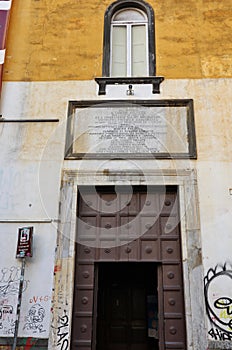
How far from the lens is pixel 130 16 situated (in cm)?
914

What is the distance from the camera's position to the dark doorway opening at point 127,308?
8.39 m

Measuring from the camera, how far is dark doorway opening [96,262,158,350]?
8.39 m

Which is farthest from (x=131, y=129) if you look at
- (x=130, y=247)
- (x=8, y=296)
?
(x=8, y=296)

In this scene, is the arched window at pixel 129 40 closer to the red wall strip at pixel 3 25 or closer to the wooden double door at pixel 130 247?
the red wall strip at pixel 3 25

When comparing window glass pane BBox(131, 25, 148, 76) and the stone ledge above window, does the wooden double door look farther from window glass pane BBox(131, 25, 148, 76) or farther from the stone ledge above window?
window glass pane BBox(131, 25, 148, 76)

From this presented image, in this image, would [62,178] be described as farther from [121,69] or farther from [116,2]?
[116,2]

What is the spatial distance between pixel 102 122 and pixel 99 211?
1.83 metres

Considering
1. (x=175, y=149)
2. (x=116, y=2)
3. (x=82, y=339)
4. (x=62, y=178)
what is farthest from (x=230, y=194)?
Result: (x=116, y=2)

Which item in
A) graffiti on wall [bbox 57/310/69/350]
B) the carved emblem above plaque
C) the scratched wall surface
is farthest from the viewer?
the carved emblem above plaque

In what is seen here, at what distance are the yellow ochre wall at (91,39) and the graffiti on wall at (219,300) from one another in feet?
13.6

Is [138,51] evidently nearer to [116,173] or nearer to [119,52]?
[119,52]

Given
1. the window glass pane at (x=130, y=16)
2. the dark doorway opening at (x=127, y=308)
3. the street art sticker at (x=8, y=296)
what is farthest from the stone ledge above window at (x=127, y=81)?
the street art sticker at (x=8, y=296)

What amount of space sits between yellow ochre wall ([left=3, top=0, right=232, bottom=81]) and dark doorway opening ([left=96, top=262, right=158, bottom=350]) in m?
4.31

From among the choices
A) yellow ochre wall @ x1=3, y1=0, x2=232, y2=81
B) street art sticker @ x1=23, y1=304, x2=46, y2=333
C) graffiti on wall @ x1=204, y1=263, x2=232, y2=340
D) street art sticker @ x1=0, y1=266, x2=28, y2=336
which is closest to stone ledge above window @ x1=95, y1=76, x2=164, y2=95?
yellow ochre wall @ x1=3, y1=0, x2=232, y2=81
